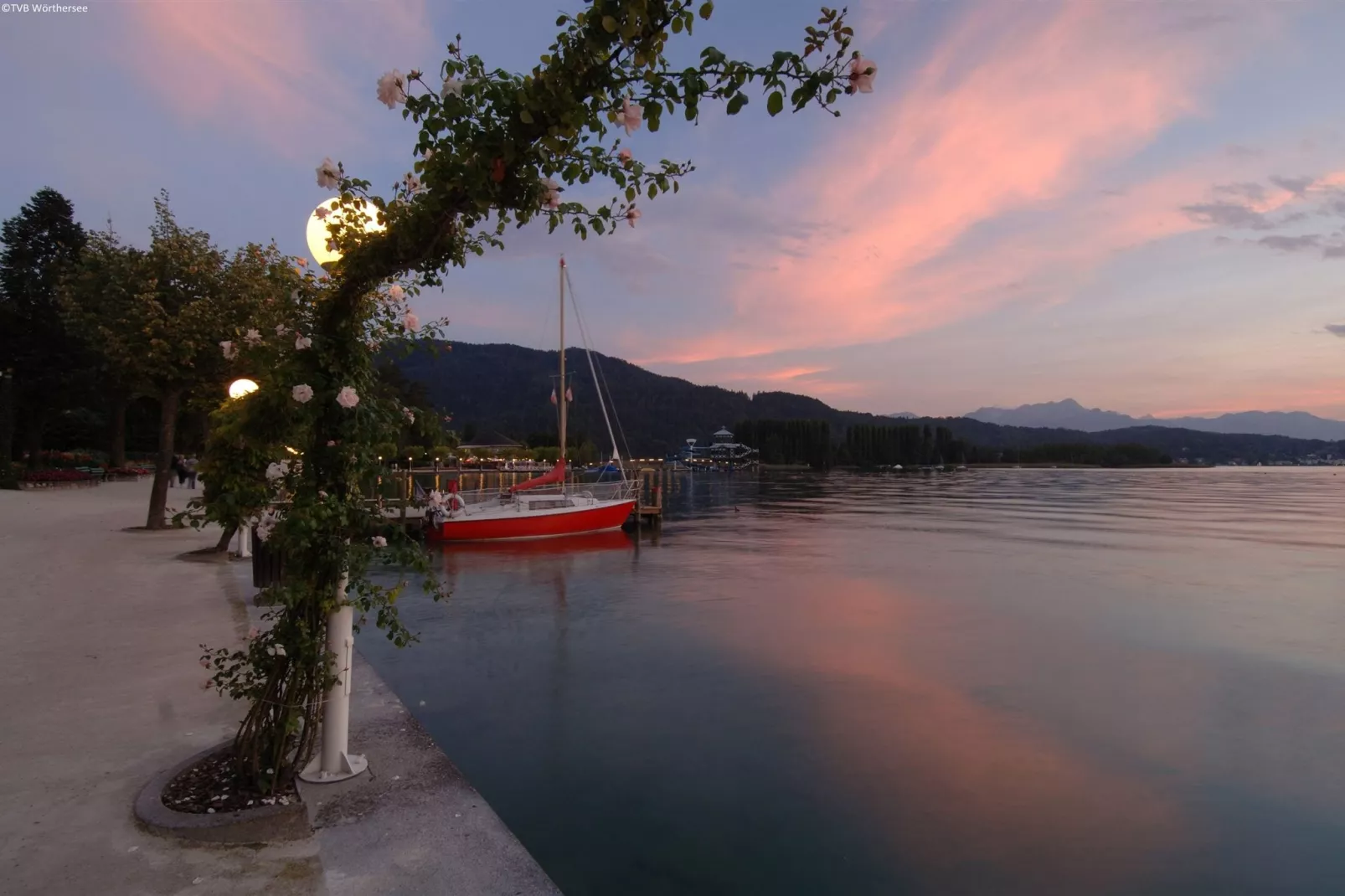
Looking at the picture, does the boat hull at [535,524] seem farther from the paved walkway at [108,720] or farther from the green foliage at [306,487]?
the green foliage at [306,487]

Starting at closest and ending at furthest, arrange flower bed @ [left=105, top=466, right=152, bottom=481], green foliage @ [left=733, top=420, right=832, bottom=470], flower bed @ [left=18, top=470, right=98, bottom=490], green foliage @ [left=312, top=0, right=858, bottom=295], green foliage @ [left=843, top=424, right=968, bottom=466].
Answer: green foliage @ [left=312, top=0, right=858, bottom=295] < flower bed @ [left=18, top=470, right=98, bottom=490] < flower bed @ [left=105, top=466, right=152, bottom=481] < green foliage @ [left=733, top=420, right=832, bottom=470] < green foliage @ [left=843, top=424, right=968, bottom=466]

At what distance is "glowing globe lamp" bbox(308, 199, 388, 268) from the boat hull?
17009 millimetres

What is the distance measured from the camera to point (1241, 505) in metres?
42.4

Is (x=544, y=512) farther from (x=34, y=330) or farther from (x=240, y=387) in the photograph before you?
(x=34, y=330)

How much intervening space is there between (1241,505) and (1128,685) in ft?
142

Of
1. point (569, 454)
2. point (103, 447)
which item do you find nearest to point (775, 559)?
point (103, 447)

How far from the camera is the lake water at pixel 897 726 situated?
15.7 ft

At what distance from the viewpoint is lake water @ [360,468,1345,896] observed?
4.77 metres

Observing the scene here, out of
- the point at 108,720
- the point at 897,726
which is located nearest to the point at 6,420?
the point at 108,720

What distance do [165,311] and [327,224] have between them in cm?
1281

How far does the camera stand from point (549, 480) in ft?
85.1

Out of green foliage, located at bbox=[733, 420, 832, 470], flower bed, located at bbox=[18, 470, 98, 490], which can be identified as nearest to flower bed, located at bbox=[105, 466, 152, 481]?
flower bed, located at bbox=[18, 470, 98, 490]

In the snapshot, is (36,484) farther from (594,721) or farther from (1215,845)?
(1215,845)

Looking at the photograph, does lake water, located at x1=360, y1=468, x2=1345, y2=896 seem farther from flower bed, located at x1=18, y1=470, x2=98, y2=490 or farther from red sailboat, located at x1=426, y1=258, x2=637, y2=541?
flower bed, located at x1=18, y1=470, x2=98, y2=490
